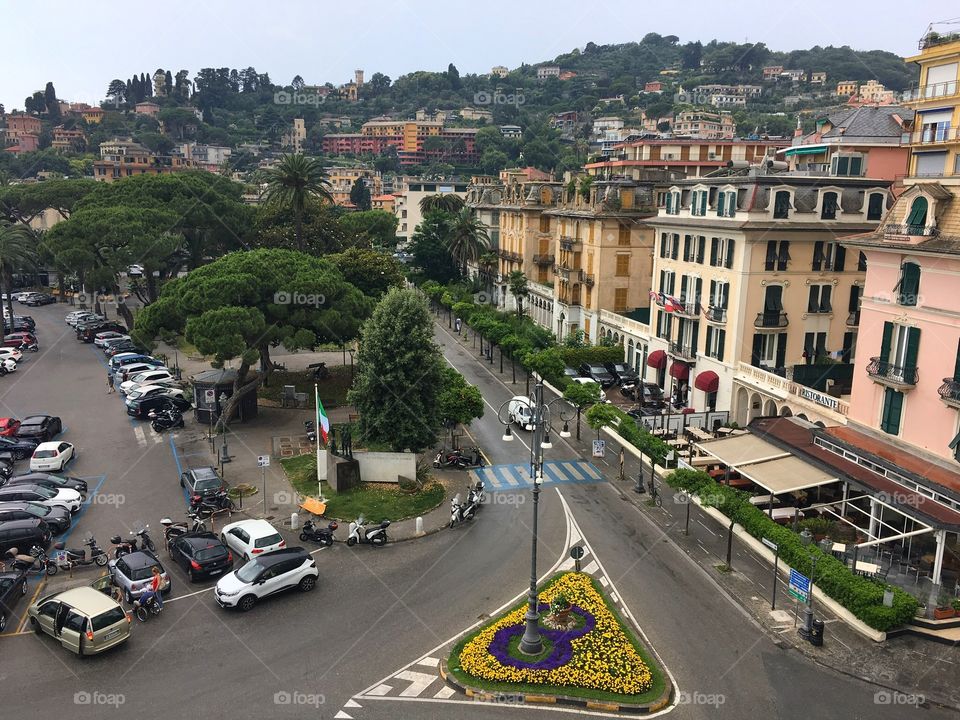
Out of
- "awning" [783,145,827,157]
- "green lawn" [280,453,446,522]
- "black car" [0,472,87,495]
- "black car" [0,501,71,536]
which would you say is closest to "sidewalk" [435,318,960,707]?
"green lawn" [280,453,446,522]

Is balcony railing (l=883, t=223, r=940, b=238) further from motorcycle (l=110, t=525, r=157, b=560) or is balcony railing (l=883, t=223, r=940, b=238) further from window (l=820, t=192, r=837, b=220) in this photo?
motorcycle (l=110, t=525, r=157, b=560)

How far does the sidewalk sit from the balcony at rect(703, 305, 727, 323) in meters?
14.3

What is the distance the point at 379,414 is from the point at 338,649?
50.8 ft

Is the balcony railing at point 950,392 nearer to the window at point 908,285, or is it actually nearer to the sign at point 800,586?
the window at point 908,285

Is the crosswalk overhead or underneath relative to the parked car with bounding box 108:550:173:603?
underneath

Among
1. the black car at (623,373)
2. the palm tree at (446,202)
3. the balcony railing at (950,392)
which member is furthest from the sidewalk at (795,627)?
the palm tree at (446,202)

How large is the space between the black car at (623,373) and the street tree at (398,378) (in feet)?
73.5

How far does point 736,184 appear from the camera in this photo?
43.1 m

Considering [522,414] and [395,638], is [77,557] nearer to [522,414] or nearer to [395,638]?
[395,638]

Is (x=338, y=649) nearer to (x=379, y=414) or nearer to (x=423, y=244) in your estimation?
(x=379, y=414)

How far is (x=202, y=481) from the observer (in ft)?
111

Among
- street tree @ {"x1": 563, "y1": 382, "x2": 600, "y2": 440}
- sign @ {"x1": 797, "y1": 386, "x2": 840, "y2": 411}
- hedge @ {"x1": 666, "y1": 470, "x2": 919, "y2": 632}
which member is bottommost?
hedge @ {"x1": 666, "y1": 470, "x2": 919, "y2": 632}

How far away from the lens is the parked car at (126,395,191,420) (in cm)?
4684

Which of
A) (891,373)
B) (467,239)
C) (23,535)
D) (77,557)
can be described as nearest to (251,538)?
(77,557)
